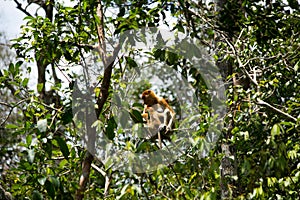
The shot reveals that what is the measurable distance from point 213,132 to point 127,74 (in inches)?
19.2

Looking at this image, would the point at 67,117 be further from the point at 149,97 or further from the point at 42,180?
the point at 149,97

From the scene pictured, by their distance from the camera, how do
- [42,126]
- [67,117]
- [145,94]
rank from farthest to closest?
[145,94], [67,117], [42,126]

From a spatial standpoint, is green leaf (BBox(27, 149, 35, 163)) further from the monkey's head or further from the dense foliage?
the monkey's head

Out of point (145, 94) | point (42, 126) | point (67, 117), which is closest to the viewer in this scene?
point (42, 126)

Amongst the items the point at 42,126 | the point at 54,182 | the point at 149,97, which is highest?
the point at 149,97

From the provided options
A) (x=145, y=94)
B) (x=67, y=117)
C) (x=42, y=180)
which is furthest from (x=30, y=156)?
(x=145, y=94)

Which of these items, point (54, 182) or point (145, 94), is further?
point (145, 94)

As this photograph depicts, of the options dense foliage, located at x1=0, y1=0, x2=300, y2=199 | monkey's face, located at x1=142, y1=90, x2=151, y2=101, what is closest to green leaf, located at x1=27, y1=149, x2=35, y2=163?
dense foliage, located at x1=0, y1=0, x2=300, y2=199

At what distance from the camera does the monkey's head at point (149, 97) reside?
1997 mm

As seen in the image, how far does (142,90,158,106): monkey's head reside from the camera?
1997 mm

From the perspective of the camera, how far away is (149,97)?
204 cm

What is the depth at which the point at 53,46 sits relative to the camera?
2.13 metres

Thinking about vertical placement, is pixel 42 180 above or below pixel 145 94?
below

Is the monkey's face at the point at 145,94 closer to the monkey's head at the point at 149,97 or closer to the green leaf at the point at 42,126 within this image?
the monkey's head at the point at 149,97
